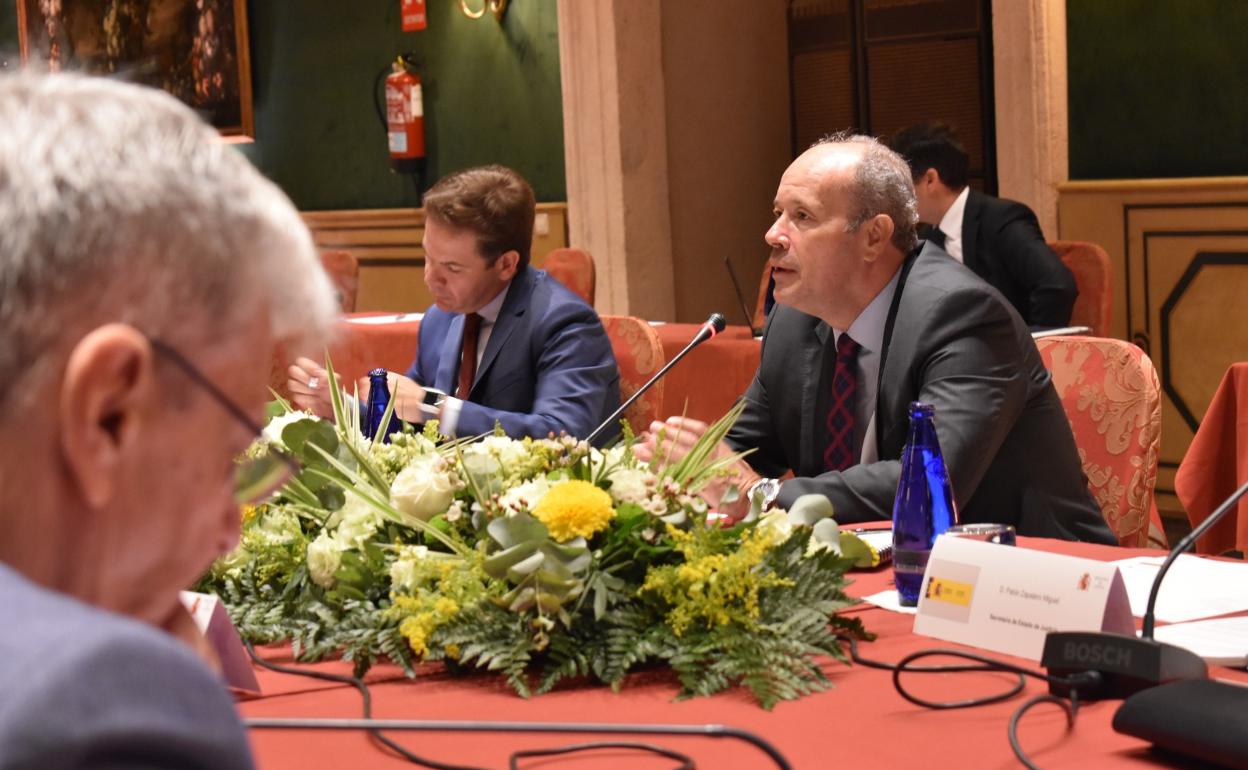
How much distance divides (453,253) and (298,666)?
1.90 m

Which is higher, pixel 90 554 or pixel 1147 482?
pixel 90 554

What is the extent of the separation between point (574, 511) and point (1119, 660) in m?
0.54

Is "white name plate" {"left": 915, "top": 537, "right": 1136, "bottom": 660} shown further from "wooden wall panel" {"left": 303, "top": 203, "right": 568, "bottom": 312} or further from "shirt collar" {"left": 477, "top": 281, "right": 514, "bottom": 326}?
"wooden wall panel" {"left": 303, "top": 203, "right": 568, "bottom": 312}

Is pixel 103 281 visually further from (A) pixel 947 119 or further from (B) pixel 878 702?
(A) pixel 947 119

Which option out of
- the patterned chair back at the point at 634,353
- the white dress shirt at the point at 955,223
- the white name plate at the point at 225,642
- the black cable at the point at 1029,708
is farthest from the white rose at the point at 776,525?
the white dress shirt at the point at 955,223

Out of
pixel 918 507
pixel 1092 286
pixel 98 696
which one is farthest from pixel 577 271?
pixel 98 696

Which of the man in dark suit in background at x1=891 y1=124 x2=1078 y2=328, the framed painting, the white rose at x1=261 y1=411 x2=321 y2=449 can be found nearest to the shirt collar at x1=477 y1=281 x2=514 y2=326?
the white rose at x1=261 y1=411 x2=321 y2=449

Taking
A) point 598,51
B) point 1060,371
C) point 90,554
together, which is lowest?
point 1060,371

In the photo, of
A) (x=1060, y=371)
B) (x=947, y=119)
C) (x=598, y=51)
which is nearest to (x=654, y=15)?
(x=598, y=51)

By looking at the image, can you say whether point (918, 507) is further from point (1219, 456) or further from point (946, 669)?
point (1219, 456)

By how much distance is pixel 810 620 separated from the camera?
5.13 ft

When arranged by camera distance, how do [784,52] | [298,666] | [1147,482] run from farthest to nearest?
[784,52] < [1147,482] < [298,666]

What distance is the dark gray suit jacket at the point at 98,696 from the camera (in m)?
0.50

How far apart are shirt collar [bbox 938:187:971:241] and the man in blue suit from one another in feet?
7.94
